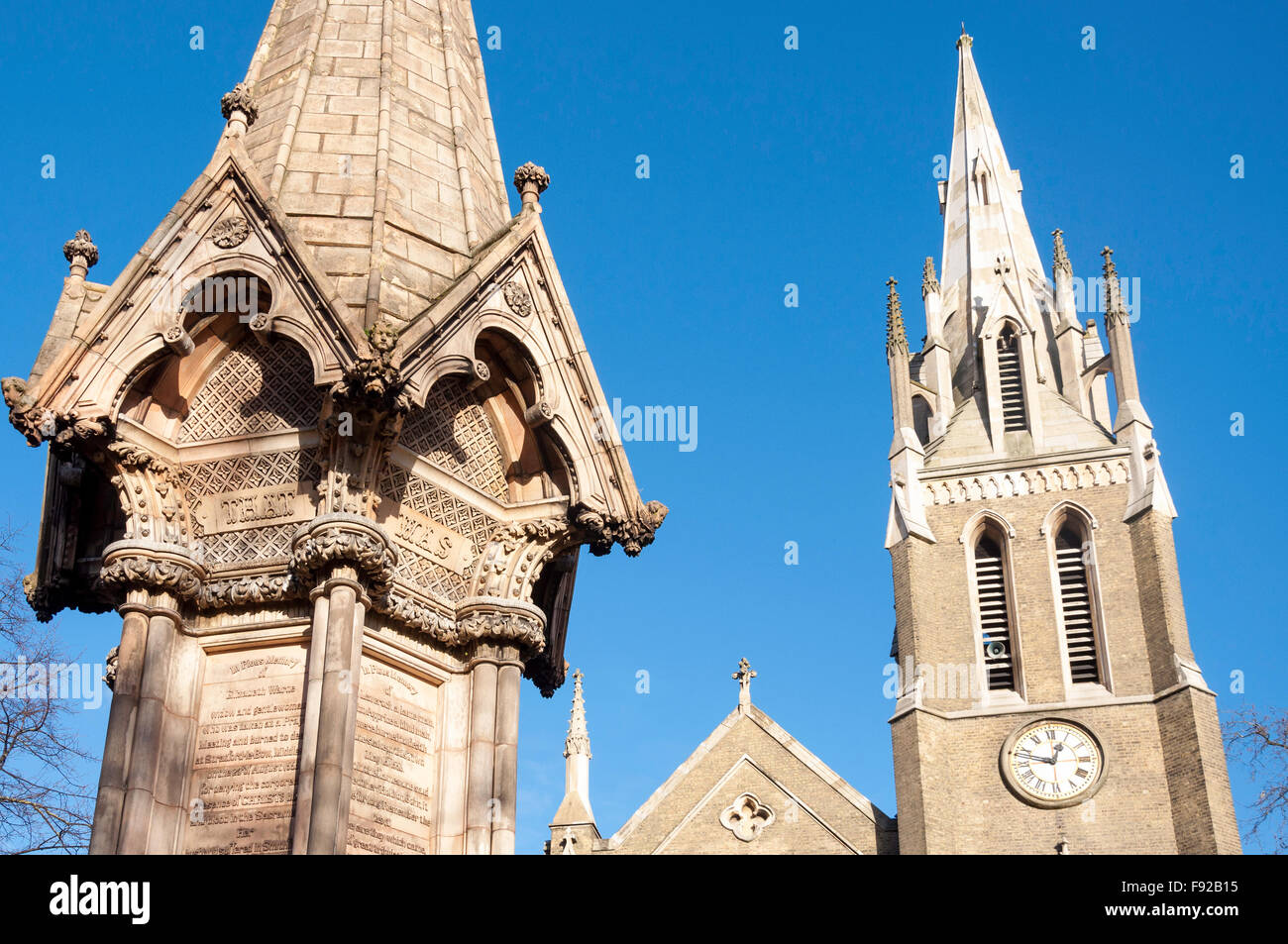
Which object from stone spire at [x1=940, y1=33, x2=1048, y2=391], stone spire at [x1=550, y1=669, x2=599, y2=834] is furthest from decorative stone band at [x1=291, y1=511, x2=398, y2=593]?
stone spire at [x1=940, y1=33, x2=1048, y2=391]

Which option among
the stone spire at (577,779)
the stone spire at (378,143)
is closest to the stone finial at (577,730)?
the stone spire at (577,779)

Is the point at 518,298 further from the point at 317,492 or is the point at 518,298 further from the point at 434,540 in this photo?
the point at 317,492

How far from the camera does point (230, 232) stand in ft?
34.8

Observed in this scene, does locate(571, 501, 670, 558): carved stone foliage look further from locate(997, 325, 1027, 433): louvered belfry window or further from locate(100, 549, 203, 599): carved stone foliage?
locate(997, 325, 1027, 433): louvered belfry window

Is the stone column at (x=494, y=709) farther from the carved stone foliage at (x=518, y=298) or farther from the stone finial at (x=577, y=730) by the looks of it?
the stone finial at (x=577, y=730)

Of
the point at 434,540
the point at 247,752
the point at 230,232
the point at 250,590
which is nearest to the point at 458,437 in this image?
the point at 434,540

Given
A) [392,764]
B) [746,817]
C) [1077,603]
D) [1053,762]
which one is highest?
[1077,603]

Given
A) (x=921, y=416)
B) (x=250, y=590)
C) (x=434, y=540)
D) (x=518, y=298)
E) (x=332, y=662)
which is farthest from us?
(x=921, y=416)

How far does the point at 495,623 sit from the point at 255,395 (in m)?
2.07

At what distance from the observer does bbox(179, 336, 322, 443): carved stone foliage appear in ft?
34.1

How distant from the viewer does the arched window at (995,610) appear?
2333 inches

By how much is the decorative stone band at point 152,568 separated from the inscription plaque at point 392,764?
1.13 metres
